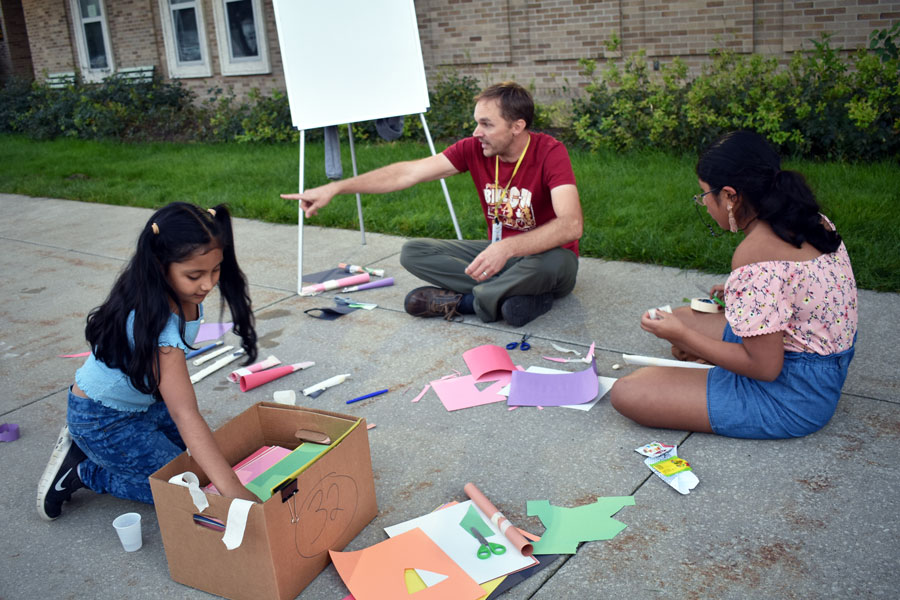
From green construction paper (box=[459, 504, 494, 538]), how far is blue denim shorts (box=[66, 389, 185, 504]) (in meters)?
1.04

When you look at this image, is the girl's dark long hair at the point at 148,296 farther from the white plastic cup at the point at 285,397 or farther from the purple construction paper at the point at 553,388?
the purple construction paper at the point at 553,388

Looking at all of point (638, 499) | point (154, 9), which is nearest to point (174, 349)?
point (638, 499)

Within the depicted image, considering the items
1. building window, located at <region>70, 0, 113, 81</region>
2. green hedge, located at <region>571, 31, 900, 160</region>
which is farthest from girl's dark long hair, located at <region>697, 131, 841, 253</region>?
building window, located at <region>70, 0, 113, 81</region>

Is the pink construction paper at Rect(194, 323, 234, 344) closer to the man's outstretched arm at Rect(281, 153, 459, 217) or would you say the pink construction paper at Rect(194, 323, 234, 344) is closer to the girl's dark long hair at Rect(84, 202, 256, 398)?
the man's outstretched arm at Rect(281, 153, 459, 217)

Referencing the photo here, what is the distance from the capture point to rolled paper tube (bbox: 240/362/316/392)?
3645 millimetres

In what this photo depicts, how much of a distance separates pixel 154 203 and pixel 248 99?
5308mm

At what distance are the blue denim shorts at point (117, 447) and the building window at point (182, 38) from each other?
38.8 ft

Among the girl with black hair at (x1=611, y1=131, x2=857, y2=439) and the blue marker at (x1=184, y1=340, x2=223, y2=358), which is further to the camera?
the blue marker at (x1=184, y1=340, x2=223, y2=358)

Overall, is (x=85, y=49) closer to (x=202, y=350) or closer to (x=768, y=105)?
(x=768, y=105)

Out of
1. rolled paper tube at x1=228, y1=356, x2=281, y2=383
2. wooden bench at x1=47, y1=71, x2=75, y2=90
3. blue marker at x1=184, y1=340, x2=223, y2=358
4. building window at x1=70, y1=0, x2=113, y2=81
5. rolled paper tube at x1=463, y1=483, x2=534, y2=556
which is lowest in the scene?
rolled paper tube at x1=463, y1=483, x2=534, y2=556

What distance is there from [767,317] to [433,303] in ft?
6.99

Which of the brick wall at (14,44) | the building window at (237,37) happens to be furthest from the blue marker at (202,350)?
the brick wall at (14,44)

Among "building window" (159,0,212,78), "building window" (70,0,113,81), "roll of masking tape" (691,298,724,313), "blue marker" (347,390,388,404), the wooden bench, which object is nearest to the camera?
"roll of masking tape" (691,298,724,313)

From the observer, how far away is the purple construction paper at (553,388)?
3.27 metres
